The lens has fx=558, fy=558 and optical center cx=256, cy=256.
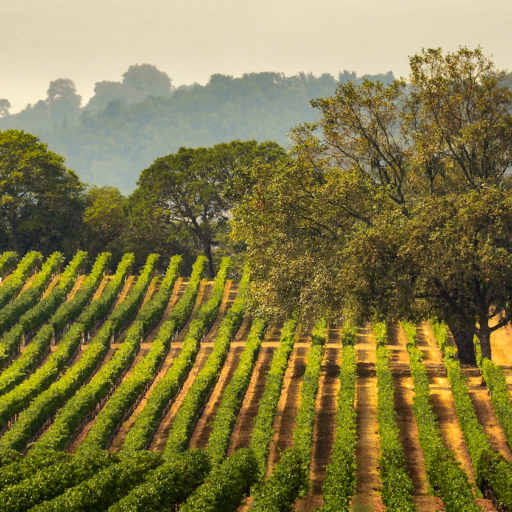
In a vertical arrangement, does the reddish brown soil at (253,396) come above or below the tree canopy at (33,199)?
below

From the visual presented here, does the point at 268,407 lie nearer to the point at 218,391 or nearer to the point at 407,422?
the point at 218,391

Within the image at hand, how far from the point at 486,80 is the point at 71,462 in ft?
95.0

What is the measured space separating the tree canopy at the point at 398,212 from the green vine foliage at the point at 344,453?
434cm

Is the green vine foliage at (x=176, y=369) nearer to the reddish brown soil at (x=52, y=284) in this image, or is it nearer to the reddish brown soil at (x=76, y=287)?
the reddish brown soil at (x=76, y=287)

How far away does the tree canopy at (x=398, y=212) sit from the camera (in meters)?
27.0

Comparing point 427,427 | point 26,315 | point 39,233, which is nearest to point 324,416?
point 427,427

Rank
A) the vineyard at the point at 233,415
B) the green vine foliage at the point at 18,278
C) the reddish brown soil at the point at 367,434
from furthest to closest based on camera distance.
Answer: the green vine foliage at the point at 18,278 → the reddish brown soil at the point at 367,434 → the vineyard at the point at 233,415

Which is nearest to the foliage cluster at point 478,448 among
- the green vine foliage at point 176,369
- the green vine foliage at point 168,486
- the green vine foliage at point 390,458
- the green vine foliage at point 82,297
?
the green vine foliage at point 390,458


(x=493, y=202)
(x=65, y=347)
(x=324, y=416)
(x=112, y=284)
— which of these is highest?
(x=493, y=202)

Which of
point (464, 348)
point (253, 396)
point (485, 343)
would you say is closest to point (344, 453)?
point (253, 396)

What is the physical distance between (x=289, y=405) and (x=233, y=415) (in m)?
4.49

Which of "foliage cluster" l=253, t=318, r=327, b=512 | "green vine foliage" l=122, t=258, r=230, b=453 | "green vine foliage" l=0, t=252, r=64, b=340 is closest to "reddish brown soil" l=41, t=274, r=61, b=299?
"green vine foliage" l=0, t=252, r=64, b=340

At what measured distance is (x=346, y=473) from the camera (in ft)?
69.3

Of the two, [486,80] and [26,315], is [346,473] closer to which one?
[486,80]
